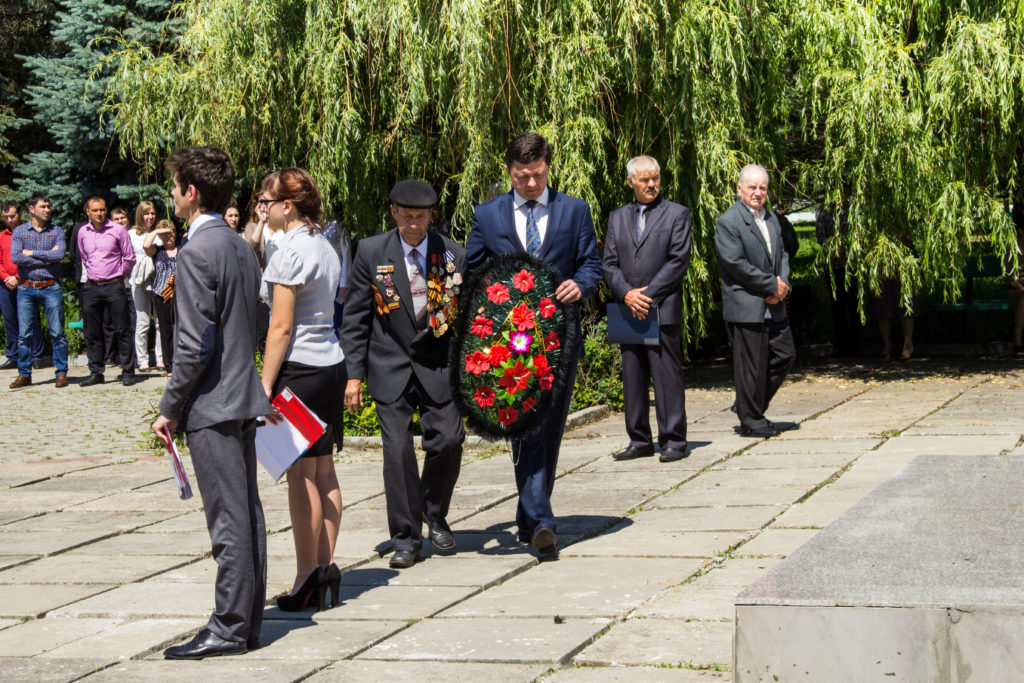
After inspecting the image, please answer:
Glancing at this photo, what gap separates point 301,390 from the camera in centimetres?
559

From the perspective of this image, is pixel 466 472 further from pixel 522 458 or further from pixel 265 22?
pixel 265 22

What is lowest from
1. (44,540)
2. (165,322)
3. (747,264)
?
(44,540)

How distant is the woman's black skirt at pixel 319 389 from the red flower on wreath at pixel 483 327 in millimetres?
813

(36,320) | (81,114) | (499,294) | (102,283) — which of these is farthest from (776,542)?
(81,114)

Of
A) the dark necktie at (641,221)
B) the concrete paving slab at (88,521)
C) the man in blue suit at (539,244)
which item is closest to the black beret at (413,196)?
the man in blue suit at (539,244)

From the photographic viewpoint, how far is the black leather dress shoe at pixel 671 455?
9109 mm

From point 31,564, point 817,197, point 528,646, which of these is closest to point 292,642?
point 528,646

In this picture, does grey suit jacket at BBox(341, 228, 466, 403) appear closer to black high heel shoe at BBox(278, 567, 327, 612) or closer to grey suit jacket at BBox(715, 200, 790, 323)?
black high heel shoe at BBox(278, 567, 327, 612)

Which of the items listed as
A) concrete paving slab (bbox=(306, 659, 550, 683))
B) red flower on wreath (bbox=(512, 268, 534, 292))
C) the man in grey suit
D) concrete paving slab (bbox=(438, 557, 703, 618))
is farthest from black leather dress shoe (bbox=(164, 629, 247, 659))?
red flower on wreath (bbox=(512, 268, 534, 292))

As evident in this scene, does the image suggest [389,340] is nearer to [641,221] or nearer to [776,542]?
[776,542]

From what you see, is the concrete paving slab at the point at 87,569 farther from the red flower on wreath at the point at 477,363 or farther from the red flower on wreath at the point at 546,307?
the red flower on wreath at the point at 546,307

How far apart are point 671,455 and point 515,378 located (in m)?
2.99

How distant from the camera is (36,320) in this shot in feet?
53.0

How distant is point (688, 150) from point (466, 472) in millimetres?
4623
